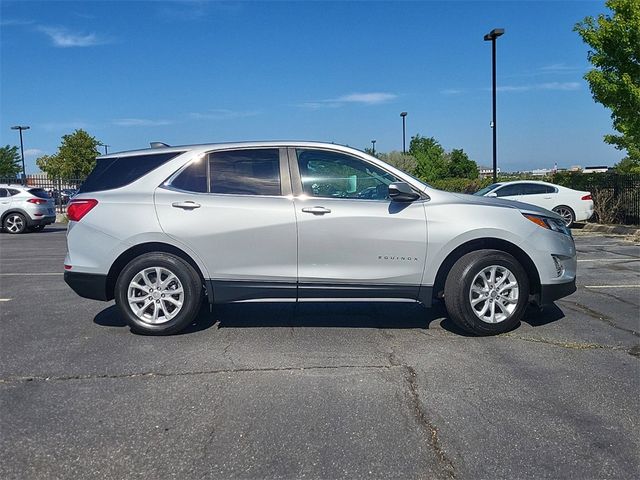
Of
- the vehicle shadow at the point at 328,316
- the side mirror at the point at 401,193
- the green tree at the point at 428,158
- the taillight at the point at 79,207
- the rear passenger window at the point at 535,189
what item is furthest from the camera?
the green tree at the point at 428,158

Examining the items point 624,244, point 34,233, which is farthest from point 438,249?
point 34,233

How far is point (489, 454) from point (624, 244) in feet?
38.1

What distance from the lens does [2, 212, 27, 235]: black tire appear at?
18359 mm

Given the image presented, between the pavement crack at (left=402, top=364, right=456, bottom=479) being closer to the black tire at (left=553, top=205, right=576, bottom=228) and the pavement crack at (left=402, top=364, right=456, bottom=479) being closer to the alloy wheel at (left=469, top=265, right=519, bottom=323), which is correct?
the alloy wheel at (left=469, top=265, right=519, bottom=323)

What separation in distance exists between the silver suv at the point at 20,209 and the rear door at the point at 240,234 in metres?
15.4

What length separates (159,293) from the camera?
516 cm

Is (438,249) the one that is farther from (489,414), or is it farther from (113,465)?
(113,465)

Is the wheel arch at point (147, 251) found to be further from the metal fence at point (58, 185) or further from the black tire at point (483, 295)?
the metal fence at point (58, 185)

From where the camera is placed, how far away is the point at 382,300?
5141 millimetres

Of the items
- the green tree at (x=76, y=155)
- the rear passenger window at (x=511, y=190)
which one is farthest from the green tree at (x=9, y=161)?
the rear passenger window at (x=511, y=190)

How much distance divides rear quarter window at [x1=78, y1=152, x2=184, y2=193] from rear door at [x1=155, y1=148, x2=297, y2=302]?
0.33 meters

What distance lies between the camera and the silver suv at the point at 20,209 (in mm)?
18297

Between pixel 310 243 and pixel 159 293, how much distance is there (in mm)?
1497

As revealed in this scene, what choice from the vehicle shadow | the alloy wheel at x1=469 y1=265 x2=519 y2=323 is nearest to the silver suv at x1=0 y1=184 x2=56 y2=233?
the vehicle shadow
